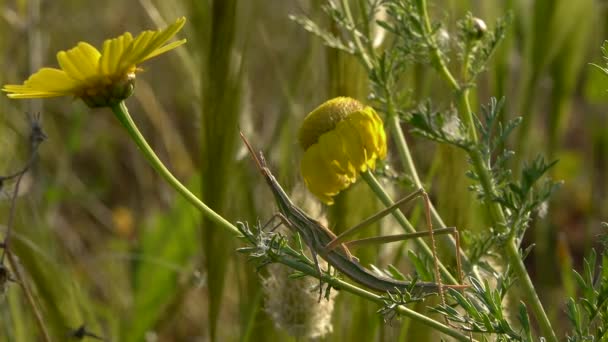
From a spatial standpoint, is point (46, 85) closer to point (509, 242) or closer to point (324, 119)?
point (324, 119)

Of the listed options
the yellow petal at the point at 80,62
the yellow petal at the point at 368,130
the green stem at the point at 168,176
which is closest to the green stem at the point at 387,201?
the yellow petal at the point at 368,130

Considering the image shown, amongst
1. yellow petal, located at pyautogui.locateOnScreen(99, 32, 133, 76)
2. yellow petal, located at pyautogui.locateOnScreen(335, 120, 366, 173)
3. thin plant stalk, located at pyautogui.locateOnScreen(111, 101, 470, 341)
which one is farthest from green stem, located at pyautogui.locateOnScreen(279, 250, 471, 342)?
yellow petal, located at pyautogui.locateOnScreen(99, 32, 133, 76)

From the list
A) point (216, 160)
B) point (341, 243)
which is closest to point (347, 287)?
point (341, 243)

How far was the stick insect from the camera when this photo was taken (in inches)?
28.7

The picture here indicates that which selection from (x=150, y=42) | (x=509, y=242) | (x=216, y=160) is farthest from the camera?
(x=216, y=160)

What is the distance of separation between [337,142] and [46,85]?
10.1 inches

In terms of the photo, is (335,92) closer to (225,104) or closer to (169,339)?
(225,104)

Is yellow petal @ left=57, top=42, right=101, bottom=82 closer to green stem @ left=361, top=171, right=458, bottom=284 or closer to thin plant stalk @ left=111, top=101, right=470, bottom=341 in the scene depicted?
thin plant stalk @ left=111, top=101, right=470, bottom=341

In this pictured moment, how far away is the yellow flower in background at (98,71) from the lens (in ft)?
2.24

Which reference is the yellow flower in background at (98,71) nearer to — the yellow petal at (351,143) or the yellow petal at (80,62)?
the yellow petal at (80,62)

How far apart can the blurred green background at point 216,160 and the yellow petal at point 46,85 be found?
316 millimetres

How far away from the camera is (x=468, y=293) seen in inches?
31.2

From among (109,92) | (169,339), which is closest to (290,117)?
(109,92)

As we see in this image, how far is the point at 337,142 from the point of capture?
75cm
